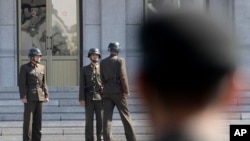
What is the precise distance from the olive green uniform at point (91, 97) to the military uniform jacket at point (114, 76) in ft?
1.48

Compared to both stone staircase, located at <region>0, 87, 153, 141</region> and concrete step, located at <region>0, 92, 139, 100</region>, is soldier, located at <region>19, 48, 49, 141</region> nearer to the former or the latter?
stone staircase, located at <region>0, 87, 153, 141</region>

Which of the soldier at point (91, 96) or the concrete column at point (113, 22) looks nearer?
the soldier at point (91, 96)

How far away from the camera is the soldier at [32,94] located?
1020cm

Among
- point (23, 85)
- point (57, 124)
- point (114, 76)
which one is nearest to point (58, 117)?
point (57, 124)

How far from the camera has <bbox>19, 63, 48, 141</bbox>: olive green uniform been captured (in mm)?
10203

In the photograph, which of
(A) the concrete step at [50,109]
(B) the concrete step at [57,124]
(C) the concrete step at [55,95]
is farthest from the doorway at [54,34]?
(B) the concrete step at [57,124]

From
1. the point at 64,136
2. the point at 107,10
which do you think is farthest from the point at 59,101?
the point at 107,10

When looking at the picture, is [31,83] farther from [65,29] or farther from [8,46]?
[65,29]

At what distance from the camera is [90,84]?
34.9ft

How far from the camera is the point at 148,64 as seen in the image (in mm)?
4066

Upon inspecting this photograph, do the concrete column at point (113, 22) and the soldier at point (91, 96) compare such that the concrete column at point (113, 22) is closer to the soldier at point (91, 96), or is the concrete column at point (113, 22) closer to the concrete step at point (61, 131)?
the concrete step at point (61, 131)

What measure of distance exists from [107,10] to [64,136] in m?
5.83

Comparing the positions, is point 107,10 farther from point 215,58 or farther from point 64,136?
point 215,58

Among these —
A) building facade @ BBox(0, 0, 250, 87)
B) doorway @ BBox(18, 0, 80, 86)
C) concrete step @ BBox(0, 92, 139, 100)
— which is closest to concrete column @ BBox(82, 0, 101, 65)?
building facade @ BBox(0, 0, 250, 87)
